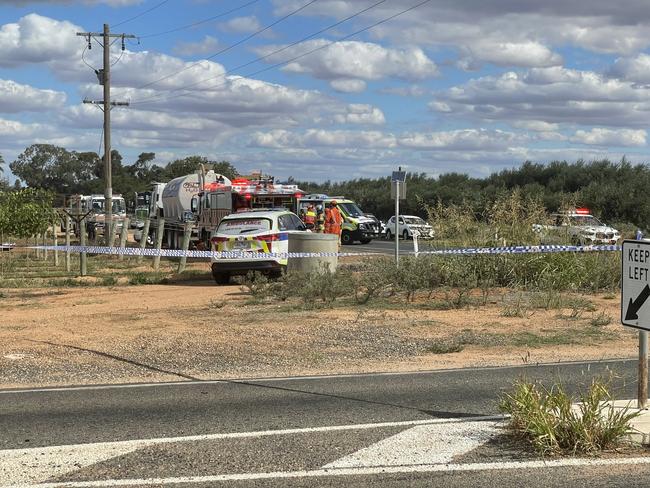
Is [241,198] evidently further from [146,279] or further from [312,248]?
[312,248]

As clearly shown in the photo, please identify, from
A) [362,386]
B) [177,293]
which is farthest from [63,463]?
[177,293]

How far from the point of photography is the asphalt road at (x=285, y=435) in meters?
5.89

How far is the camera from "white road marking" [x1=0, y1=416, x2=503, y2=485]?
6.05 meters

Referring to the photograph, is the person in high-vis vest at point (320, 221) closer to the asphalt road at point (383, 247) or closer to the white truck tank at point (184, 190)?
the asphalt road at point (383, 247)

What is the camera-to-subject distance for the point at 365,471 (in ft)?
19.6

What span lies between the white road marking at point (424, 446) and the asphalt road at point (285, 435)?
0.6 inches

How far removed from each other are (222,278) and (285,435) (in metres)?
14.0

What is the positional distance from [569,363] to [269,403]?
14.0ft

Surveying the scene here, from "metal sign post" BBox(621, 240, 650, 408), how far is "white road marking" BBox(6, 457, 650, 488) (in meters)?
1.04

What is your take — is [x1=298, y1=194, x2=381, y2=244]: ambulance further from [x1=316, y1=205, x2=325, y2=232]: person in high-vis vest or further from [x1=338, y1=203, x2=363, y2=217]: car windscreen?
[x1=316, y1=205, x2=325, y2=232]: person in high-vis vest

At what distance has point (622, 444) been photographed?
6465 mm

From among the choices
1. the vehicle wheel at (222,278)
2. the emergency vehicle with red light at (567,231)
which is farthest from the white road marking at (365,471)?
the vehicle wheel at (222,278)

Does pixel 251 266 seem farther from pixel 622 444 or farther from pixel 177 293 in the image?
pixel 622 444

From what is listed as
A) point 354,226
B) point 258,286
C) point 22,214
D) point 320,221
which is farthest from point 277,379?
point 354,226
